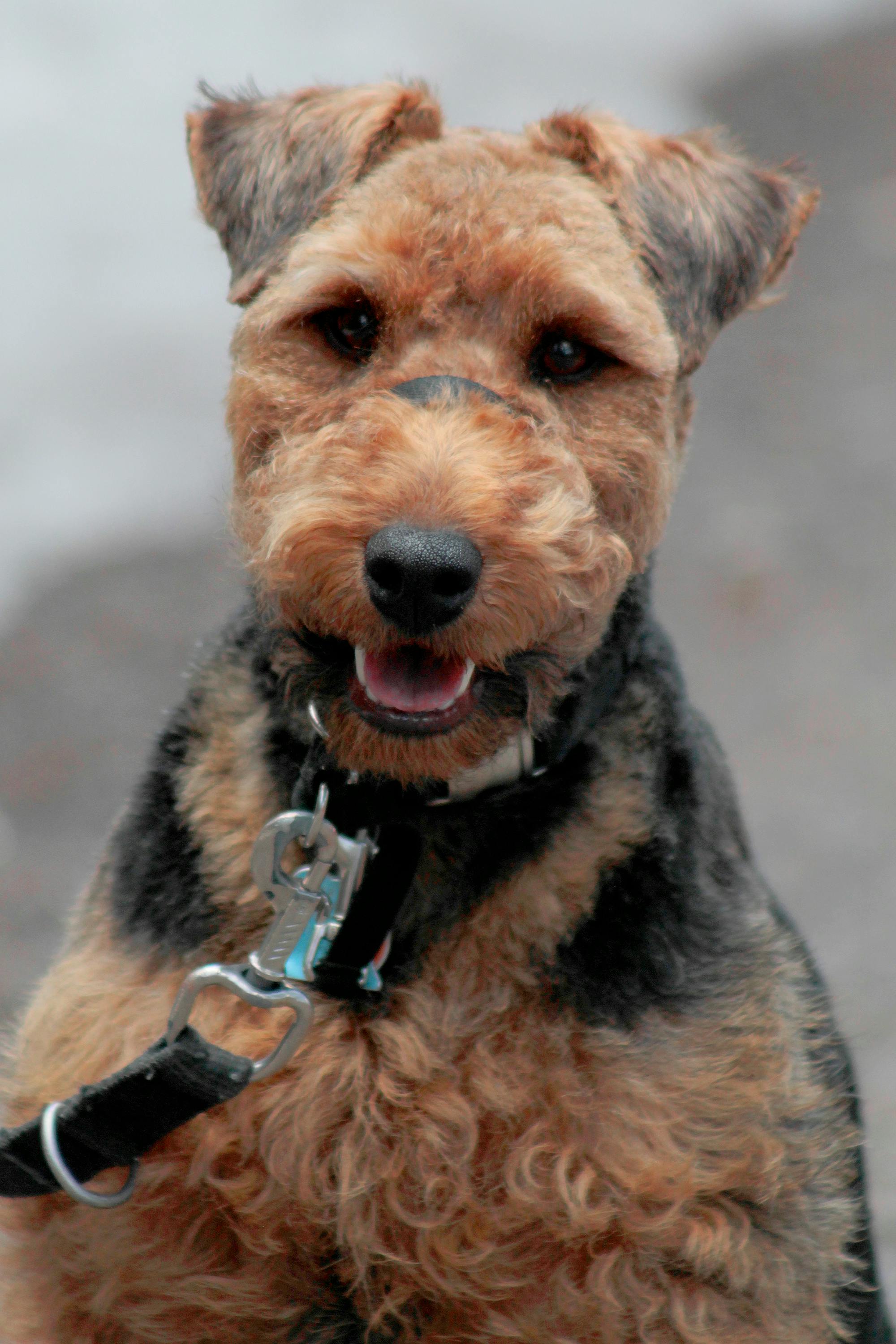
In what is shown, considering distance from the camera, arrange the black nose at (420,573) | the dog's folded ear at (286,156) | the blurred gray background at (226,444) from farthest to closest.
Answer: the blurred gray background at (226,444) → the dog's folded ear at (286,156) → the black nose at (420,573)

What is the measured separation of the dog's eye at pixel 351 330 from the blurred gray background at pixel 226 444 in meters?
1.57

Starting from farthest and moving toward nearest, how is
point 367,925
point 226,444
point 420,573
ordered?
point 226,444 < point 367,925 < point 420,573

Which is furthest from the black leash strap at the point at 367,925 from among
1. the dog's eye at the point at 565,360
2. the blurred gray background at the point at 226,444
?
the blurred gray background at the point at 226,444

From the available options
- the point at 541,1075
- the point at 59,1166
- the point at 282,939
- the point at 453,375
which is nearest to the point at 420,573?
the point at 453,375

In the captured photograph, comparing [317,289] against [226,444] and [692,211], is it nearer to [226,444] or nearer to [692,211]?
[692,211]

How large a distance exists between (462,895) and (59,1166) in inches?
27.9

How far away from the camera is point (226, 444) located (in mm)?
4062

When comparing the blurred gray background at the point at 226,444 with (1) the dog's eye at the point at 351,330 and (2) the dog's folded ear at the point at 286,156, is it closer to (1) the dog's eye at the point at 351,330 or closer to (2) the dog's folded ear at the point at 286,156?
(2) the dog's folded ear at the point at 286,156

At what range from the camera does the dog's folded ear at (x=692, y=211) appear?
7.79 feet

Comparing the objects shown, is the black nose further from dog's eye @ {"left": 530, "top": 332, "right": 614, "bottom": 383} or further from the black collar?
dog's eye @ {"left": 530, "top": 332, "right": 614, "bottom": 383}

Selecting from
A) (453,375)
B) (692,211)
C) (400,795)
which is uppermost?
(692,211)

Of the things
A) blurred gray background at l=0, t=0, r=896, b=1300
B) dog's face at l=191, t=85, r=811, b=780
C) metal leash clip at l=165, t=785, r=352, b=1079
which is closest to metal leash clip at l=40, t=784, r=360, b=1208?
metal leash clip at l=165, t=785, r=352, b=1079

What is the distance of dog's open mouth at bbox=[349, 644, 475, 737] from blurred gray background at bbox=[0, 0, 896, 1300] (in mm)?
1812

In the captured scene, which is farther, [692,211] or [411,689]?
[692,211]
